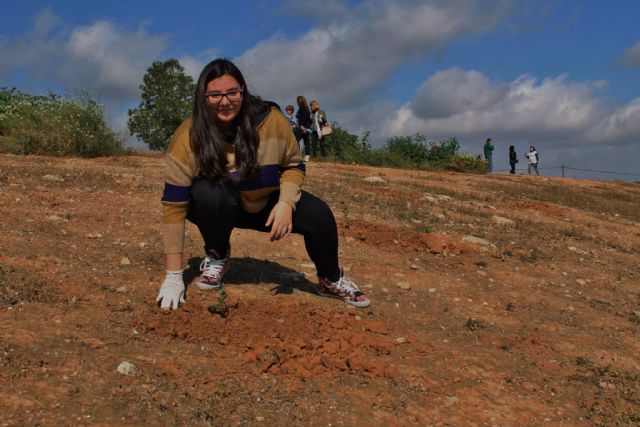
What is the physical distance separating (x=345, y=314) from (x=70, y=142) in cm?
882

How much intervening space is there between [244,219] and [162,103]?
22.9 meters

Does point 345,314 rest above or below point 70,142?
below

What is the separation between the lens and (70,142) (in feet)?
35.0

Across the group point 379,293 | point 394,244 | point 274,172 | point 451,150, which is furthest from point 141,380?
point 451,150

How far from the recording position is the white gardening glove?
3.15 meters

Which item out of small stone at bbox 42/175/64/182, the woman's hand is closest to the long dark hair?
the woman's hand

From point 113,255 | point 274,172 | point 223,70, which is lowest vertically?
point 113,255

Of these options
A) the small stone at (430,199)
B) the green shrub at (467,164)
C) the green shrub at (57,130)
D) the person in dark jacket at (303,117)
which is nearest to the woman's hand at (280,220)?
the small stone at (430,199)

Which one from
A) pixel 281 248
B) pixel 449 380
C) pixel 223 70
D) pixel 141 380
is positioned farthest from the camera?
pixel 281 248

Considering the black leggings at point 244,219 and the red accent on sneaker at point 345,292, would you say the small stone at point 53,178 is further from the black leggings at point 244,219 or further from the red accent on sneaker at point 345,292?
the red accent on sneaker at point 345,292

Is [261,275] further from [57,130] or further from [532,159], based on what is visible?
[532,159]

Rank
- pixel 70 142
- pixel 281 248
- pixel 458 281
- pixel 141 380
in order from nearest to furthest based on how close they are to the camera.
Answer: pixel 141 380 → pixel 458 281 → pixel 281 248 → pixel 70 142

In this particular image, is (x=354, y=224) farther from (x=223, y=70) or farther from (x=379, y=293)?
(x=223, y=70)

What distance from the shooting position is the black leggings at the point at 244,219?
3.18 m
